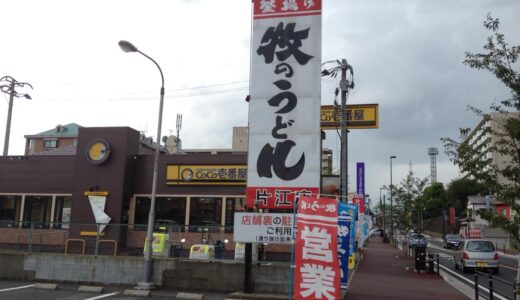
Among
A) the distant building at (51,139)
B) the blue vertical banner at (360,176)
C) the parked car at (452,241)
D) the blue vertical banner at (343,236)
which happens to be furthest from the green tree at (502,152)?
the distant building at (51,139)

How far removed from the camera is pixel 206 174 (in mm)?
24453

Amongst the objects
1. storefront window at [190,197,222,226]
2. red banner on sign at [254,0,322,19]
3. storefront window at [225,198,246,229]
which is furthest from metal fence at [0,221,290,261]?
red banner on sign at [254,0,322,19]

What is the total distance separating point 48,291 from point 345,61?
44.6 feet

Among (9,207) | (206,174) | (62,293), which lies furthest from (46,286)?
(9,207)

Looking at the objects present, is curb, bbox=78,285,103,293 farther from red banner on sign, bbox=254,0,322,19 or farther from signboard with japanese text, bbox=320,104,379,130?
signboard with japanese text, bbox=320,104,379,130

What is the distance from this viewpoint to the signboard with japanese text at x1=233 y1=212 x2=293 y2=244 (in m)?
12.0

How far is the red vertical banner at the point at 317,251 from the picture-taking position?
8.21 metres

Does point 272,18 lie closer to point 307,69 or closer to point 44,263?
point 307,69

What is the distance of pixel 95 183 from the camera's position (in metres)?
24.8

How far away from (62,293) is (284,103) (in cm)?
841

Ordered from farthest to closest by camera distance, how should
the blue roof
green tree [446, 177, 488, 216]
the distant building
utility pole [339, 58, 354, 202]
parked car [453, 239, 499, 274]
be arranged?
1. green tree [446, 177, 488, 216]
2. the blue roof
3. the distant building
4. parked car [453, 239, 499, 274]
5. utility pole [339, 58, 354, 202]

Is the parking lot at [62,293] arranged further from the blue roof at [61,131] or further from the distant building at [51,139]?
the blue roof at [61,131]

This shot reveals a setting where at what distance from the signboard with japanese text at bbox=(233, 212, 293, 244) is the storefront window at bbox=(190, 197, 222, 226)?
12102 mm

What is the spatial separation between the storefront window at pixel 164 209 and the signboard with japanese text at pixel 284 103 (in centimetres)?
1306
